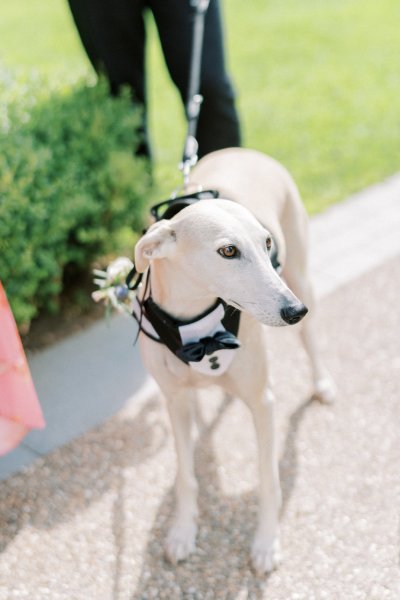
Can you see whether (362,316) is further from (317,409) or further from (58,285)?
(58,285)

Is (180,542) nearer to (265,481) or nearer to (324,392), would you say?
(265,481)

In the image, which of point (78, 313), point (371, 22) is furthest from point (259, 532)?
point (371, 22)

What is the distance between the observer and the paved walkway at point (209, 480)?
2.87m

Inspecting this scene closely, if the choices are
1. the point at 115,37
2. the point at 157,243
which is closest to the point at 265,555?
the point at 157,243

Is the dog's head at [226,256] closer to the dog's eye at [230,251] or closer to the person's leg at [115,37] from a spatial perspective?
the dog's eye at [230,251]

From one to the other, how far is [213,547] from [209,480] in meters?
0.38

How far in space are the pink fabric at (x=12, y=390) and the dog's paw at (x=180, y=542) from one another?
Result: 2.36 feet

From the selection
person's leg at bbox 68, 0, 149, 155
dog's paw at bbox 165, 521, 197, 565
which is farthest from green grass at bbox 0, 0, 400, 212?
dog's paw at bbox 165, 521, 197, 565

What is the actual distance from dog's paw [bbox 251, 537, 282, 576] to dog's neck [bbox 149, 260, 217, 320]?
952mm

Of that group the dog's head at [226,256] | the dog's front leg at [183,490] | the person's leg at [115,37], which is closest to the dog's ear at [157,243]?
the dog's head at [226,256]

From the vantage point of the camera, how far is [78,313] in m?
4.65

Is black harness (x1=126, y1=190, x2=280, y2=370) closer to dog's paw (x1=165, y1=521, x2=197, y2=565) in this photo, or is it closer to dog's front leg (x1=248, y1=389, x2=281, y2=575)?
dog's front leg (x1=248, y1=389, x2=281, y2=575)

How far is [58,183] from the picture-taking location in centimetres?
412

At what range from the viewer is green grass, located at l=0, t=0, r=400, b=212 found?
20.9 ft
